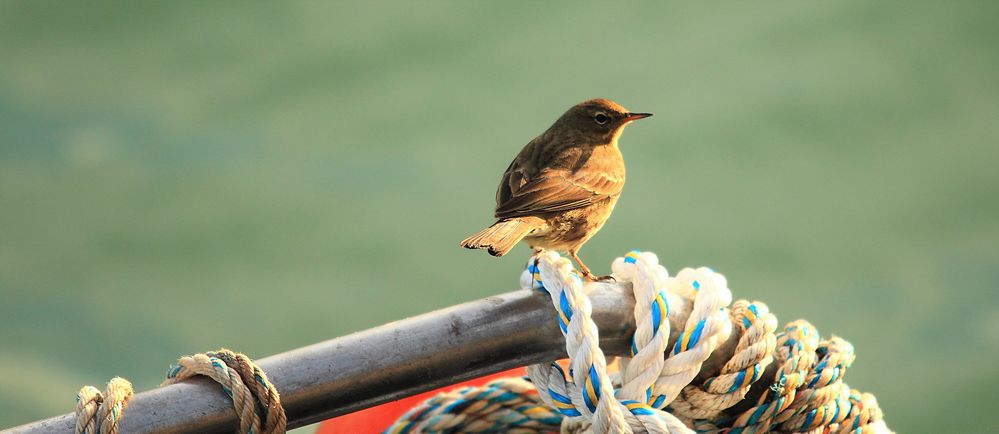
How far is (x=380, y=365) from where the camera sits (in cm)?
157

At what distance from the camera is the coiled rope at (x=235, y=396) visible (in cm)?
146

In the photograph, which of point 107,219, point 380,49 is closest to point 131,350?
point 107,219

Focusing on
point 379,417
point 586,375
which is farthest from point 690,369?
point 379,417

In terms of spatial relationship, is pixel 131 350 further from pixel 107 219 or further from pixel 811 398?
pixel 811 398

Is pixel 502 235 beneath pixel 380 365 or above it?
above

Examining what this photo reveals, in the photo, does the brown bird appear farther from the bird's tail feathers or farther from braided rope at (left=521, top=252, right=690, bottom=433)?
braided rope at (left=521, top=252, right=690, bottom=433)

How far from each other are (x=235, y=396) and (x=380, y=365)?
0.20m

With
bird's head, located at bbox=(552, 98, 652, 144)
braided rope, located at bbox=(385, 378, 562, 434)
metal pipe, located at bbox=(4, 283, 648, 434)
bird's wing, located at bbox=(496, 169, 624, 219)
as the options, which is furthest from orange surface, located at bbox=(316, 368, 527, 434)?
bird's head, located at bbox=(552, 98, 652, 144)

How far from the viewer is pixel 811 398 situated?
6.32ft

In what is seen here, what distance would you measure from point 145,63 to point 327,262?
1.66 m

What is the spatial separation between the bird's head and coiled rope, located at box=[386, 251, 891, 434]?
1715mm

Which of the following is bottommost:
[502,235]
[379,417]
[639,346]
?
[379,417]

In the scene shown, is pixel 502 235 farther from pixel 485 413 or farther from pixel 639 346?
pixel 639 346

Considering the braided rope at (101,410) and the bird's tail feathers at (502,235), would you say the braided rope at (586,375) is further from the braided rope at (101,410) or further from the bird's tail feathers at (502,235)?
the bird's tail feathers at (502,235)
